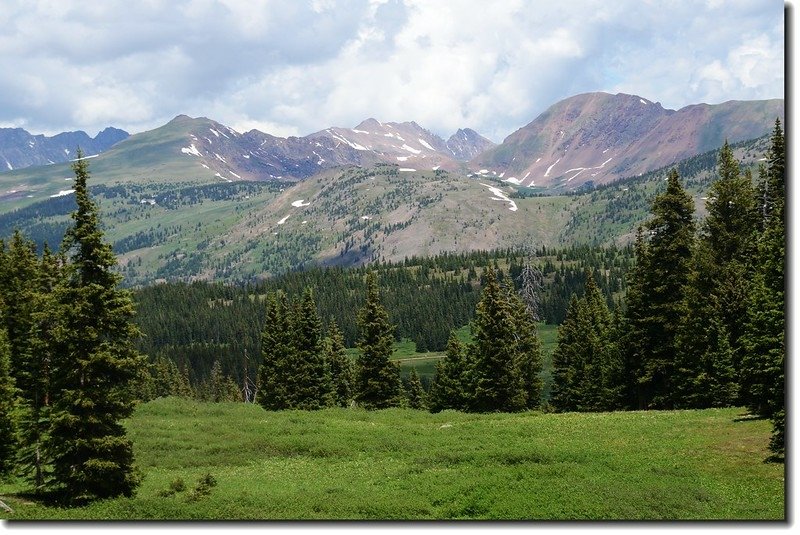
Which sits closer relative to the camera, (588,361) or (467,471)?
(467,471)

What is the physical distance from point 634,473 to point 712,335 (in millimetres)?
27077

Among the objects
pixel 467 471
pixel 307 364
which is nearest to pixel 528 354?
pixel 307 364

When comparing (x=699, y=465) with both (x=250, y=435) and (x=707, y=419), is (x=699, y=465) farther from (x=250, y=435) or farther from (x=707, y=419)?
(x=250, y=435)

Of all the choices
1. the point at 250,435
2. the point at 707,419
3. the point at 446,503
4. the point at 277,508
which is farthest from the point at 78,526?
the point at 707,419

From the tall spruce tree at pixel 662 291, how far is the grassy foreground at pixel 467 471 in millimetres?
9149

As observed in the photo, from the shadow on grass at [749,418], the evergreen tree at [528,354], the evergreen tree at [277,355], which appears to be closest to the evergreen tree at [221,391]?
the evergreen tree at [277,355]

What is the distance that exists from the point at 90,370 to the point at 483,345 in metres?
45.8

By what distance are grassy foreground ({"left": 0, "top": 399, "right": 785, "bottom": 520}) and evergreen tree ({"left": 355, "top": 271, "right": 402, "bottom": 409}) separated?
19.0 m

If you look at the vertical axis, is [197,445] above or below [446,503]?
below

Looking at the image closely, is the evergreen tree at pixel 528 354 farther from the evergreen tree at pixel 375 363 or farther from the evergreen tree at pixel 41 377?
the evergreen tree at pixel 41 377

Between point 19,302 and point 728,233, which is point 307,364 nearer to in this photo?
point 19,302

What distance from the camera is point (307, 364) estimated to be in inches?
3396

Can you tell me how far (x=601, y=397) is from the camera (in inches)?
2916

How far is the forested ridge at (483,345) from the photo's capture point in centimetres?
3253
